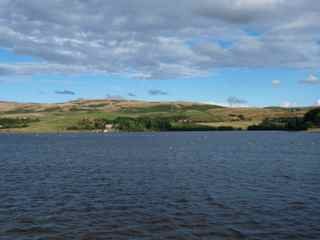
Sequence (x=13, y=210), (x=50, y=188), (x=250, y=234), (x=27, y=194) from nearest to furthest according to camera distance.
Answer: (x=250, y=234)
(x=13, y=210)
(x=27, y=194)
(x=50, y=188)

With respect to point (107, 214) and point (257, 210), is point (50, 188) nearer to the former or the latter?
point (107, 214)

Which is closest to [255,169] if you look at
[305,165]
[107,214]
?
[305,165]

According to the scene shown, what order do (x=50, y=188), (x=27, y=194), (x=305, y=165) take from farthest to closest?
1. (x=305, y=165)
2. (x=50, y=188)
3. (x=27, y=194)

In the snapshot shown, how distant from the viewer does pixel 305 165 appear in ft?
192

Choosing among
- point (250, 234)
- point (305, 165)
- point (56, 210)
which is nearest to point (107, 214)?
point (56, 210)

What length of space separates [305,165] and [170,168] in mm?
18814

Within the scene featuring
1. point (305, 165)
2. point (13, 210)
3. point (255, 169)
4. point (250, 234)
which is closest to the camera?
point (250, 234)

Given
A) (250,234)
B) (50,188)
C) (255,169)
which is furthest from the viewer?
(255,169)

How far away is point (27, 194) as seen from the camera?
1412 inches

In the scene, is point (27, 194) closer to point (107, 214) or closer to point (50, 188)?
point (50, 188)

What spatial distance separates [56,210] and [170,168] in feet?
98.2

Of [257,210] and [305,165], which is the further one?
[305,165]

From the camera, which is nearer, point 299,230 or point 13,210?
point 299,230

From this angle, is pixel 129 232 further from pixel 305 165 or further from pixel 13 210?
pixel 305 165
